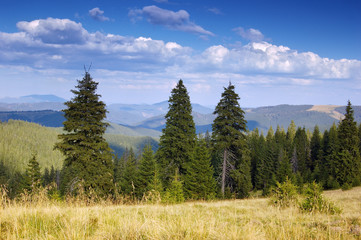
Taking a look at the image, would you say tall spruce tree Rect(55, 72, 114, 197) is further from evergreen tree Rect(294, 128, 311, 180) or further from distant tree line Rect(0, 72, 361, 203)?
evergreen tree Rect(294, 128, 311, 180)

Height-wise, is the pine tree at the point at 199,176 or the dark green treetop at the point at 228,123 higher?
the dark green treetop at the point at 228,123

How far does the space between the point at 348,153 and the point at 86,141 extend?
39.1 meters

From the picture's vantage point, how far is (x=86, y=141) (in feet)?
66.9

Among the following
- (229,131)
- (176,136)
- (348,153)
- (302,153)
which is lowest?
(302,153)

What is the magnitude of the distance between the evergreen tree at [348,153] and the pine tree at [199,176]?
24037mm

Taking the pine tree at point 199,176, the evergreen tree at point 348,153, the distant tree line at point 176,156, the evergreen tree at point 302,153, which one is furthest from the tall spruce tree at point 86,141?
the evergreen tree at point 302,153

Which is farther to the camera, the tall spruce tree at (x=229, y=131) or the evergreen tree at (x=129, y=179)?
the evergreen tree at (x=129, y=179)

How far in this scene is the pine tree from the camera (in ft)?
92.8

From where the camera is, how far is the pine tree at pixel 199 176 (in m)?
28.3

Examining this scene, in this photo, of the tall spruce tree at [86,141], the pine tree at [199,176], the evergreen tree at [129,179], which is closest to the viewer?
the tall spruce tree at [86,141]

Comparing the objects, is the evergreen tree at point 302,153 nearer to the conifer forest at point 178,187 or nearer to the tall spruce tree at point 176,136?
the conifer forest at point 178,187

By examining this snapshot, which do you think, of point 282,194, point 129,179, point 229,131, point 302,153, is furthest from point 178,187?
point 302,153

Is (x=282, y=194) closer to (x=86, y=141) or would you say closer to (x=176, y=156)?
(x=86, y=141)

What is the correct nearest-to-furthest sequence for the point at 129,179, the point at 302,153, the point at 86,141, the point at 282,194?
the point at 282,194 → the point at 86,141 → the point at 129,179 → the point at 302,153
